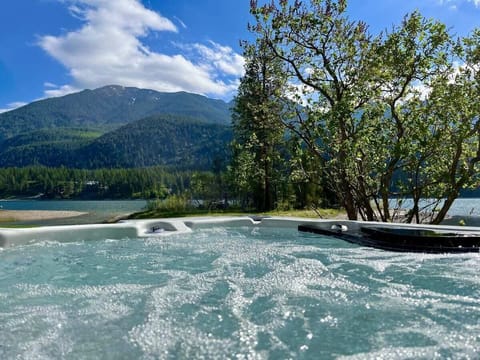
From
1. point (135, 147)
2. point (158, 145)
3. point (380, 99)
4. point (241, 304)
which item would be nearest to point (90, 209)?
point (380, 99)

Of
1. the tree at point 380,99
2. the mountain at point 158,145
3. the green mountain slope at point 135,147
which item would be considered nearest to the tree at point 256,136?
the tree at point 380,99

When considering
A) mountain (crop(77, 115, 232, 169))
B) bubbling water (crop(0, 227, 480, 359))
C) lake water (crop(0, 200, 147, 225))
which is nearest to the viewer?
bubbling water (crop(0, 227, 480, 359))

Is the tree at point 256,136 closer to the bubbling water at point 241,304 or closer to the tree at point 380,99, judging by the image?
the tree at point 380,99

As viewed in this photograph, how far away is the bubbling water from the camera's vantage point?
220cm

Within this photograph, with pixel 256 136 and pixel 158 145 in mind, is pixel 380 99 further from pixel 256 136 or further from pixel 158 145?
pixel 158 145

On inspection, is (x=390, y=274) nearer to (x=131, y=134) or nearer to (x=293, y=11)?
(x=293, y=11)

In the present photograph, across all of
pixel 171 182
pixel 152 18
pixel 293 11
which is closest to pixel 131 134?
pixel 171 182

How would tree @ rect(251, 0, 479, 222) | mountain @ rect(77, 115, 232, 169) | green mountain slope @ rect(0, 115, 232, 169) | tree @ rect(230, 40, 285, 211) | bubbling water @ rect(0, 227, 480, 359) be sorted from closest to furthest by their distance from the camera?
bubbling water @ rect(0, 227, 480, 359), tree @ rect(251, 0, 479, 222), tree @ rect(230, 40, 285, 211), mountain @ rect(77, 115, 232, 169), green mountain slope @ rect(0, 115, 232, 169)

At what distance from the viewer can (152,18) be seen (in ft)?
54.5

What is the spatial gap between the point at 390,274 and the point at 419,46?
197 inches

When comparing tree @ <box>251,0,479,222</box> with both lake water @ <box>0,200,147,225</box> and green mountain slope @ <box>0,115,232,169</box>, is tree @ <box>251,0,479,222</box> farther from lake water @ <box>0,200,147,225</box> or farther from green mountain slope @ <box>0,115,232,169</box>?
green mountain slope @ <box>0,115,232,169</box>

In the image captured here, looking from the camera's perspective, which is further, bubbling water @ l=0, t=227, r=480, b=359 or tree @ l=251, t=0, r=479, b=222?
tree @ l=251, t=0, r=479, b=222

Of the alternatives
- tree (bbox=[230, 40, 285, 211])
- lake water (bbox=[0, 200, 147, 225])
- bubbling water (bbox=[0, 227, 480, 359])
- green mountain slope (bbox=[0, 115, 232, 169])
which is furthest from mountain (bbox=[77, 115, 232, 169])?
bubbling water (bbox=[0, 227, 480, 359])

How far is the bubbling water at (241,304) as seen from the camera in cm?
220
